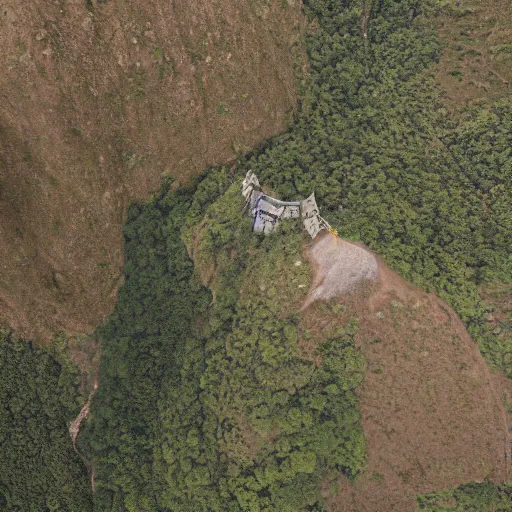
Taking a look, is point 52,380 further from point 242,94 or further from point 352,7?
point 352,7

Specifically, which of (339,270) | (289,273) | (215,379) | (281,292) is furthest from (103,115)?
(215,379)

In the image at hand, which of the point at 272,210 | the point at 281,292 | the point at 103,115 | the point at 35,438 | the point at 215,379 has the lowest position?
the point at 215,379

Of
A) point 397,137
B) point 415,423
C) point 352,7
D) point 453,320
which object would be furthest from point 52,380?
point 352,7

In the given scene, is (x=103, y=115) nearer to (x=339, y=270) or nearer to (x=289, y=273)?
(x=289, y=273)

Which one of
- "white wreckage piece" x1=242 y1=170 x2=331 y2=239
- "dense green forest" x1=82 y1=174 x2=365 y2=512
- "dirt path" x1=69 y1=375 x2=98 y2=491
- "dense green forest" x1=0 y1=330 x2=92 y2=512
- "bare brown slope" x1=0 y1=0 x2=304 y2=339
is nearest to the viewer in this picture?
"dense green forest" x1=82 y1=174 x2=365 y2=512

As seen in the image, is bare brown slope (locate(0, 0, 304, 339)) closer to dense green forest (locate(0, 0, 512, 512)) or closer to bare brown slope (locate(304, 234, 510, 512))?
dense green forest (locate(0, 0, 512, 512))

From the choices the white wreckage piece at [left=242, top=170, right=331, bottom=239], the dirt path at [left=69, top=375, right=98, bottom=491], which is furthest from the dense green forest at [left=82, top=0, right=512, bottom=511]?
the dirt path at [left=69, top=375, right=98, bottom=491]
